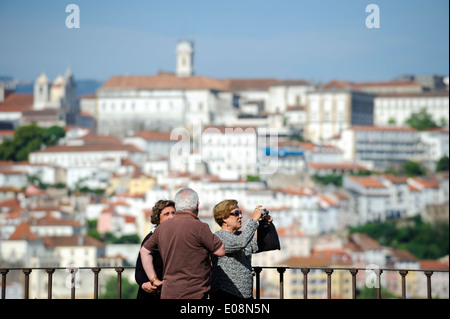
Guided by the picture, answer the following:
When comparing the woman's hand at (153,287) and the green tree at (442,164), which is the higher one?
the woman's hand at (153,287)

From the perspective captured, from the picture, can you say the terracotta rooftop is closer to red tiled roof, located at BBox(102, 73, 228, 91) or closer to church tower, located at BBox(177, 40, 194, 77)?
red tiled roof, located at BBox(102, 73, 228, 91)

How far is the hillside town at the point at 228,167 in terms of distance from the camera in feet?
161

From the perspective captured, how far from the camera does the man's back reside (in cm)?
534

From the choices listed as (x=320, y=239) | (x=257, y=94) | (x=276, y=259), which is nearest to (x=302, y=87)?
(x=257, y=94)

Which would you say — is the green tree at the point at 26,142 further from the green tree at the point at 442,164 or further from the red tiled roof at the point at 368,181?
the green tree at the point at 442,164

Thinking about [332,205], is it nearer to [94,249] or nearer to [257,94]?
[94,249]

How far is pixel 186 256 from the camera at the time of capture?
17.6 feet

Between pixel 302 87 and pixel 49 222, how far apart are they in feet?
111

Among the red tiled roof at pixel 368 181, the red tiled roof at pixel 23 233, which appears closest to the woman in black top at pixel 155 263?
the red tiled roof at pixel 23 233

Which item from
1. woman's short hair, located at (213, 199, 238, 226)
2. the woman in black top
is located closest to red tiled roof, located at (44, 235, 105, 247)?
the woman in black top

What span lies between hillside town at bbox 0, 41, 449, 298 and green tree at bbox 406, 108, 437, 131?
694mm

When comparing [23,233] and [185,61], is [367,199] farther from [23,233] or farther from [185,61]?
[185,61]

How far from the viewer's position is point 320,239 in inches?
2188
